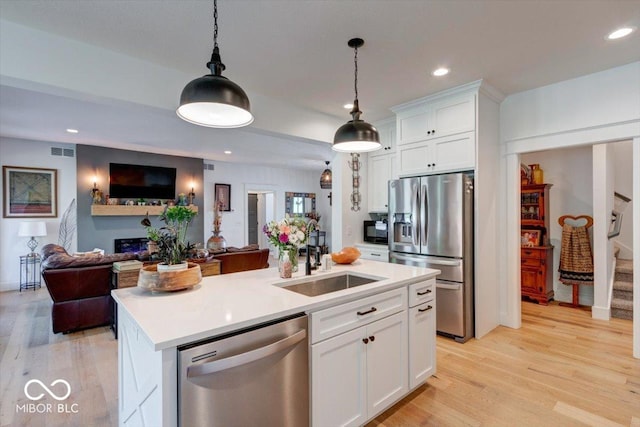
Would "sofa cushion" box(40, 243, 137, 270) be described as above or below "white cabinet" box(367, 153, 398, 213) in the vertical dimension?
below

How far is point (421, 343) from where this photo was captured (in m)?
2.36

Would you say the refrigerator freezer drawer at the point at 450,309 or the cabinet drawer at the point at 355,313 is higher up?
the cabinet drawer at the point at 355,313

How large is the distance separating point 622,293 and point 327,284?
421 centimetres

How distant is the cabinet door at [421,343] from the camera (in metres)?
2.26

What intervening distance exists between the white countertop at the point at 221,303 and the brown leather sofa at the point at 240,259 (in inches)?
84.9

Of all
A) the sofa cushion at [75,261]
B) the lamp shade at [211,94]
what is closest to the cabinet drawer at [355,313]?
the lamp shade at [211,94]

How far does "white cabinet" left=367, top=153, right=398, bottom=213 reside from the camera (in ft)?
14.7

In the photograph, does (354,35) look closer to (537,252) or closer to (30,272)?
(537,252)

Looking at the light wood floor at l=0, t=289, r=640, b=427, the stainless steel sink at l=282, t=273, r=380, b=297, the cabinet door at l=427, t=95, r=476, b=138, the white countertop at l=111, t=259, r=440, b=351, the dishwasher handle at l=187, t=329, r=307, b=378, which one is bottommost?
the light wood floor at l=0, t=289, r=640, b=427

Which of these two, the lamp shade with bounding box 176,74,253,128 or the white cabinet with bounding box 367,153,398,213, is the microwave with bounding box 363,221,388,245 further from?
the lamp shade with bounding box 176,74,253,128

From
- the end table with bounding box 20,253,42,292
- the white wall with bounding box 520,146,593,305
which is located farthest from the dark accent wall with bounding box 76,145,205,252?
the white wall with bounding box 520,146,593,305

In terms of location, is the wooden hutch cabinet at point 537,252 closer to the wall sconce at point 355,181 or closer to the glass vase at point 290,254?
the wall sconce at point 355,181

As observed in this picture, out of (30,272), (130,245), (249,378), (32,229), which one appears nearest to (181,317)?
(249,378)

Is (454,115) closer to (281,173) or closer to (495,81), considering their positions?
(495,81)
